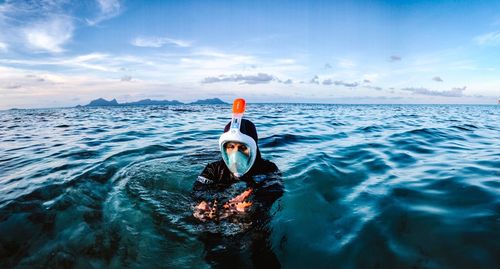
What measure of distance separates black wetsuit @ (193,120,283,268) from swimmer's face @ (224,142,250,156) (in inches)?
9.9

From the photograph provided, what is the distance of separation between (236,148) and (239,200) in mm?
852

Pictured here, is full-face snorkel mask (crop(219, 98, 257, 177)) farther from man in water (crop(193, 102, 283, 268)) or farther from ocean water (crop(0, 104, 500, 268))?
ocean water (crop(0, 104, 500, 268))

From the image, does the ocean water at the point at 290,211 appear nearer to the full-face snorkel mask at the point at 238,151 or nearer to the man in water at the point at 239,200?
the man in water at the point at 239,200

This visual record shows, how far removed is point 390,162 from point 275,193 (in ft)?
16.2

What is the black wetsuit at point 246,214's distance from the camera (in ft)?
12.7

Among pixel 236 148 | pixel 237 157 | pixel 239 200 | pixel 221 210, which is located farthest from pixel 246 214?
pixel 236 148

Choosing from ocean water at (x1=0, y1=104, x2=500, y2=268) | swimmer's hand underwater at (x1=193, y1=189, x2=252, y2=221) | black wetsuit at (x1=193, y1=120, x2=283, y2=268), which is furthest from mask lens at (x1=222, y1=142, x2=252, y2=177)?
ocean water at (x1=0, y1=104, x2=500, y2=268)

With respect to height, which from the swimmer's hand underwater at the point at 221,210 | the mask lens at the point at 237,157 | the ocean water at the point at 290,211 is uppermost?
the mask lens at the point at 237,157

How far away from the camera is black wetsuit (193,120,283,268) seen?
3873mm

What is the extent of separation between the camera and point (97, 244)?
166 inches

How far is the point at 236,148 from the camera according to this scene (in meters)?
4.49

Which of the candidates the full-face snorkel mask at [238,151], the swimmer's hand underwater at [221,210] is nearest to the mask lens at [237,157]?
the full-face snorkel mask at [238,151]

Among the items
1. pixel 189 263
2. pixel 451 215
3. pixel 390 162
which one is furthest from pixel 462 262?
pixel 390 162

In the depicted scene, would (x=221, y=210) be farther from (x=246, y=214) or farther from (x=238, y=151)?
(x=238, y=151)
